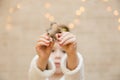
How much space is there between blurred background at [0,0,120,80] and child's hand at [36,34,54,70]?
123cm

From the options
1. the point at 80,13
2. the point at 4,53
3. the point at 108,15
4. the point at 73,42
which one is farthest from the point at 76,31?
the point at 73,42

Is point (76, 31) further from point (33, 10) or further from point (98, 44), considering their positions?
point (33, 10)

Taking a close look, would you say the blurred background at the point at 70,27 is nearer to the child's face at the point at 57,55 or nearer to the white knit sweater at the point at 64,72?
the child's face at the point at 57,55

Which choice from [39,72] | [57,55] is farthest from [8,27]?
[39,72]

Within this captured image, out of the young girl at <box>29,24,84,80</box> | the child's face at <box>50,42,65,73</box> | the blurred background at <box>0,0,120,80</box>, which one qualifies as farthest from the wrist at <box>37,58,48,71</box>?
the blurred background at <box>0,0,120,80</box>

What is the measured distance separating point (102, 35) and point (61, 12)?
330 mm

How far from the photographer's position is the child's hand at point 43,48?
74cm

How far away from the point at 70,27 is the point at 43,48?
1.28 m

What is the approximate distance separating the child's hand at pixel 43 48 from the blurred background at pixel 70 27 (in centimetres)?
123

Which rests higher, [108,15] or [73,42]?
[108,15]

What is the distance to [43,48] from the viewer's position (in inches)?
29.7

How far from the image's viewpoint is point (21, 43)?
201cm

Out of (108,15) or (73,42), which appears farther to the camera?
(108,15)

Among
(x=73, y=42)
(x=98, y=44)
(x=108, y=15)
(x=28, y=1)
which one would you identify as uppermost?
(x=28, y=1)
